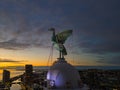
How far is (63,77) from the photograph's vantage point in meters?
49.9

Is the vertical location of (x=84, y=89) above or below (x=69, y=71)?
below

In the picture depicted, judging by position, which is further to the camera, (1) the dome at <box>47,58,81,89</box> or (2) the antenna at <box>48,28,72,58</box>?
(2) the antenna at <box>48,28,72,58</box>

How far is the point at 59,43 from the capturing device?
54.4 m

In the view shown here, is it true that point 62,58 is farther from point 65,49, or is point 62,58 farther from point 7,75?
point 7,75

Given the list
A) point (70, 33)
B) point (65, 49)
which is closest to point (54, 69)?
point (65, 49)

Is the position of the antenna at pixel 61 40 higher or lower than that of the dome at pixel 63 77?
higher

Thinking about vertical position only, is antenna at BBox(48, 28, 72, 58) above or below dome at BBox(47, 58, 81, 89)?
above

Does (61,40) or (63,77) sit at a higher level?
(61,40)

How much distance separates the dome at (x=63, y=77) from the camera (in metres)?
49.4

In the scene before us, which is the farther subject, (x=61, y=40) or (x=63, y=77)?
(x=61, y=40)

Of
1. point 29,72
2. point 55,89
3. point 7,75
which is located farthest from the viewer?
point 7,75

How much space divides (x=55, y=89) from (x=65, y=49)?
1026cm

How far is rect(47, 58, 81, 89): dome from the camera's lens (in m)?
49.4

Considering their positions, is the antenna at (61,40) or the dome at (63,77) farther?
the antenna at (61,40)
